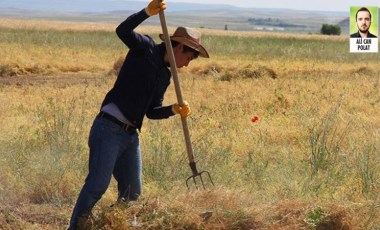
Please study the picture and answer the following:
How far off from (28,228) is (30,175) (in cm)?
100

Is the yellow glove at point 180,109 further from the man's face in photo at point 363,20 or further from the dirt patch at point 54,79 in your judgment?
the man's face in photo at point 363,20

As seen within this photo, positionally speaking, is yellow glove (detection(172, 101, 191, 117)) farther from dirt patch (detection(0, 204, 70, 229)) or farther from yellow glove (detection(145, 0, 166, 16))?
dirt patch (detection(0, 204, 70, 229))

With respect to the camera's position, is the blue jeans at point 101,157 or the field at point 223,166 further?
the field at point 223,166

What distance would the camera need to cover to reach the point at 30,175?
17.1 feet

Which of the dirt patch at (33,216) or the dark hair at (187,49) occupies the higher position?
the dark hair at (187,49)

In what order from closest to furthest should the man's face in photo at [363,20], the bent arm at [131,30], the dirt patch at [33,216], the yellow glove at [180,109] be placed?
the bent arm at [131,30] < the yellow glove at [180,109] < the dirt patch at [33,216] < the man's face in photo at [363,20]

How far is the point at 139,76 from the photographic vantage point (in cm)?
374

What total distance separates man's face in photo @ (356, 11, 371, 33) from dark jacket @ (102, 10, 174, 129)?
22.9m

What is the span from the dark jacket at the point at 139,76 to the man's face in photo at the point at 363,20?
75.1 feet

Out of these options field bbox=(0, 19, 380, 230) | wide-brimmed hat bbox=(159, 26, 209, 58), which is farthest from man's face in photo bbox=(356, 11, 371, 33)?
wide-brimmed hat bbox=(159, 26, 209, 58)

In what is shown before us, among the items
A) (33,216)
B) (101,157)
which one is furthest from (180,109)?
(33,216)

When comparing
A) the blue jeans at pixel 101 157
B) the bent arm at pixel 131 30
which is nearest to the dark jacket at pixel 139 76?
the bent arm at pixel 131 30

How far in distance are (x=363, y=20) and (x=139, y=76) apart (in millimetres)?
25002

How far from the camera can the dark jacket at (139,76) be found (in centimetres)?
371
